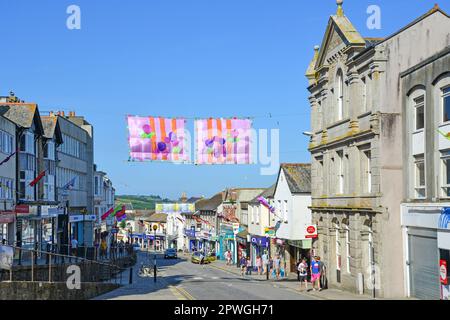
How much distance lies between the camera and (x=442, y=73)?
2455cm

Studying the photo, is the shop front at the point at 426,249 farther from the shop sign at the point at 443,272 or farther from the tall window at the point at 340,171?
the tall window at the point at 340,171

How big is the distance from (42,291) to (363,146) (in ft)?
50.6

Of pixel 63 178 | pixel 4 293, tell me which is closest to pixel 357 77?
pixel 4 293

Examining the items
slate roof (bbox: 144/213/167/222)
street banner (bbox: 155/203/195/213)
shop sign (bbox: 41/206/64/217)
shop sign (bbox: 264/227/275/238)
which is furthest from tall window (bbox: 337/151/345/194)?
slate roof (bbox: 144/213/167/222)

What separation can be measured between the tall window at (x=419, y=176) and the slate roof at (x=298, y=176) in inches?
834

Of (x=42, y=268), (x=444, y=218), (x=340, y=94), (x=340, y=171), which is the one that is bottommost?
(x=42, y=268)

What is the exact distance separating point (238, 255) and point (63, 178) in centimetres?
2403

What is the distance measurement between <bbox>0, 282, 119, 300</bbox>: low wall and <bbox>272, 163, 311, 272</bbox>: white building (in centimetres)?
2086

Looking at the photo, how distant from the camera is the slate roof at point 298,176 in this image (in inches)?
1924

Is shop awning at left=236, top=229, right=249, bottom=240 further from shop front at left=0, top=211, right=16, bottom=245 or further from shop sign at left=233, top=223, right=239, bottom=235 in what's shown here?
shop front at left=0, top=211, right=16, bottom=245

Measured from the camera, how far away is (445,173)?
81.4 feet

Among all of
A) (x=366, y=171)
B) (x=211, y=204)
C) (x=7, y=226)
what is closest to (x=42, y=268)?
Answer: (x=7, y=226)

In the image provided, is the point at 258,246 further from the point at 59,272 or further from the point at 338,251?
the point at 59,272

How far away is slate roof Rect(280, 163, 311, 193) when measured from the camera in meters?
48.9
